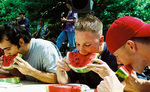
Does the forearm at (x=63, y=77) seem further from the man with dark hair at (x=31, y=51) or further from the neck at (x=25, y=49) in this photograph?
the neck at (x=25, y=49)

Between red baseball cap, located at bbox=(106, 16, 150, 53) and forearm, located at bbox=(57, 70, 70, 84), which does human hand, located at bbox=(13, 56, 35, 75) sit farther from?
red baseball cap, located at bbox=(106, 16, 150, 53)

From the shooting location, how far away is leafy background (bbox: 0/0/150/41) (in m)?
14.6

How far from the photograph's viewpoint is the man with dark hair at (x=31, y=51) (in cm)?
291

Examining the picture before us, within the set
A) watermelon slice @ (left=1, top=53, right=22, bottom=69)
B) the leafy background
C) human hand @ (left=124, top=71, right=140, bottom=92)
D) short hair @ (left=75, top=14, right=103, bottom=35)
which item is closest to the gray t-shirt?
watermelon slice @ (left=1, top=53, right=22, bottom=69)

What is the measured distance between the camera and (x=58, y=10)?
2381 centimetres

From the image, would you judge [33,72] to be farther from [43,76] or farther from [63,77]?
[63,77]

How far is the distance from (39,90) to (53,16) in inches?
873

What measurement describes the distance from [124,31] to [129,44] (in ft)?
0.40

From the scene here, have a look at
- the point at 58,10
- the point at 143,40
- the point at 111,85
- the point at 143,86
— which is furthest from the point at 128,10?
the point at 111,85

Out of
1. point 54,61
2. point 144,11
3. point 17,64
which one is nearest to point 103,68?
point 54,61

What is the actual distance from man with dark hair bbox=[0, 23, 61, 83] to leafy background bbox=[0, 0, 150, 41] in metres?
10.1

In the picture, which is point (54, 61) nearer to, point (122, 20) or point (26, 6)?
point (122, 20)

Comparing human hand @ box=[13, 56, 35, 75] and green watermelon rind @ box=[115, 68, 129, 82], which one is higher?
green watermelon rind @ box=[115, 68, 129, 82]

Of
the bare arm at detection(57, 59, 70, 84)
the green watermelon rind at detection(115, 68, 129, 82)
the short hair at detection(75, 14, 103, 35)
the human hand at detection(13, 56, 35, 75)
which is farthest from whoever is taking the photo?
the human hand at detection(13, 56, 35, 75)
